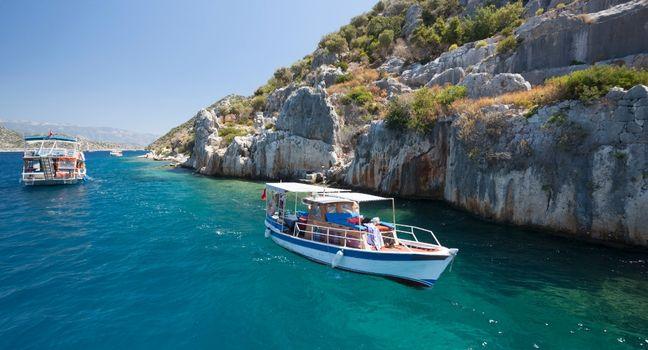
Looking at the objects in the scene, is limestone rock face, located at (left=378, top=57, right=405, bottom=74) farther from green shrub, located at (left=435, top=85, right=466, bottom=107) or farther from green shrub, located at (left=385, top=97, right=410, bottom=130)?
green shrub, located at (left=435, top=85, right=466, bottom=107)

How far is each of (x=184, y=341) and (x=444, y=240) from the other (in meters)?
15.1

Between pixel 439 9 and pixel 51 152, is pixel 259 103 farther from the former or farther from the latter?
pixel 439 9

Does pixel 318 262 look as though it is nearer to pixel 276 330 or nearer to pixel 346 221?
pixel 346 221

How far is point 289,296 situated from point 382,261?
14.1ft

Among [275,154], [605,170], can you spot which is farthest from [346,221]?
[275,154]

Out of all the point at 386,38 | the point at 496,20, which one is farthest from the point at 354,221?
the point at 386,38

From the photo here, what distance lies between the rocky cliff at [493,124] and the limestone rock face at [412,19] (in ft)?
1.40

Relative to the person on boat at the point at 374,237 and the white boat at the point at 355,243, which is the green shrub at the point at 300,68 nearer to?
the white boat at the point at 355,243

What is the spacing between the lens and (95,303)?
12672 millimetres

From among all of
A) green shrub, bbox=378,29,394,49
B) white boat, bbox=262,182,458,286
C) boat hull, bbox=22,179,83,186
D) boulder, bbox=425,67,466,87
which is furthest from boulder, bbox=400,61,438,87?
boat hull, bbox=22,179,83,186

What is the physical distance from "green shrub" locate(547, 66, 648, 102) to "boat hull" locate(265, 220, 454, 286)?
14821 millimetres

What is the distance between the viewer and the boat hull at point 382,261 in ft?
42.5

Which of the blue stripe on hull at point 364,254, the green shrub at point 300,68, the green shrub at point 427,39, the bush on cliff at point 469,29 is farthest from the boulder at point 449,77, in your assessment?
the green shrub at point 300,68

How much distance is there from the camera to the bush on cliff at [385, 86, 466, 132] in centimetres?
3016
